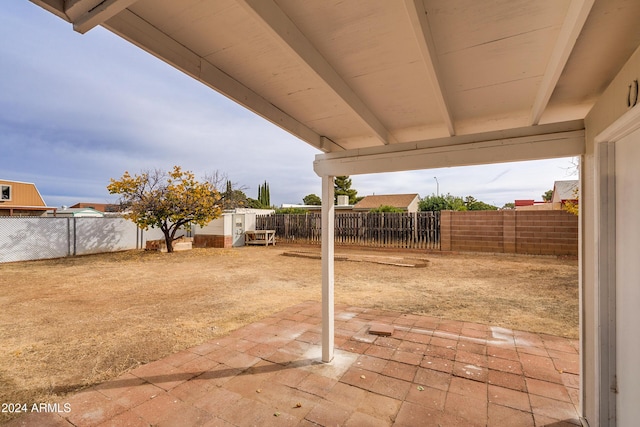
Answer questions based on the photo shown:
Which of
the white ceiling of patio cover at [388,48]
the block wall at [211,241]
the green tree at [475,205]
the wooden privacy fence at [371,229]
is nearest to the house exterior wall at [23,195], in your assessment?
the block wall at [211,241]

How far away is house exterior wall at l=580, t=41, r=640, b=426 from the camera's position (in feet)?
4.40

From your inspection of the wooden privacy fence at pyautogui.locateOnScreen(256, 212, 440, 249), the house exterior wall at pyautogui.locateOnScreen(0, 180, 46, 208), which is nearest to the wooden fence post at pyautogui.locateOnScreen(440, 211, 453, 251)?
the wooden privacy fence at pyautogui.locateOnScreen(256, 212, 440, 249)

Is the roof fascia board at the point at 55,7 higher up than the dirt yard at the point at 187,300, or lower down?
higher up

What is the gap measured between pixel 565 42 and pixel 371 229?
11.5m

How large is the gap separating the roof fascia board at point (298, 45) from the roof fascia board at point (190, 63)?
0.55m

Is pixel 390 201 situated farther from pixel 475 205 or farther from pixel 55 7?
pixel 55 7

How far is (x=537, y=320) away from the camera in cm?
388

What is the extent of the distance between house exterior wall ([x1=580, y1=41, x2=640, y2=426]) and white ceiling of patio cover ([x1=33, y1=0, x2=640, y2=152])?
255mm

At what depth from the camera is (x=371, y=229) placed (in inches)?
494

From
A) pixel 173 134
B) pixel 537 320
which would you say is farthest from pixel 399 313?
pixel 173 134

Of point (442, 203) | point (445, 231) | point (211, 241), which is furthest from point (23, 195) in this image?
point (442, 203)

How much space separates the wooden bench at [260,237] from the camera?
46.0ft

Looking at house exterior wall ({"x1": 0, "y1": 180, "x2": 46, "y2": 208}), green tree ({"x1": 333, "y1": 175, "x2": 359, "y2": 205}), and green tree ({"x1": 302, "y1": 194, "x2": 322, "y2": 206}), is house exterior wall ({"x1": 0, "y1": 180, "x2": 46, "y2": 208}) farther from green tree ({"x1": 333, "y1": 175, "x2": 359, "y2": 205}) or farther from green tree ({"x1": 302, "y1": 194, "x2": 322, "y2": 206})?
green tree ({"x1": 302, "y1": 194, "x2": 322, "y2": 206})

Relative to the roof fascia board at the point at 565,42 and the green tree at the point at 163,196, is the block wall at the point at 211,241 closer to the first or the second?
the green tree at the point at 163,196
